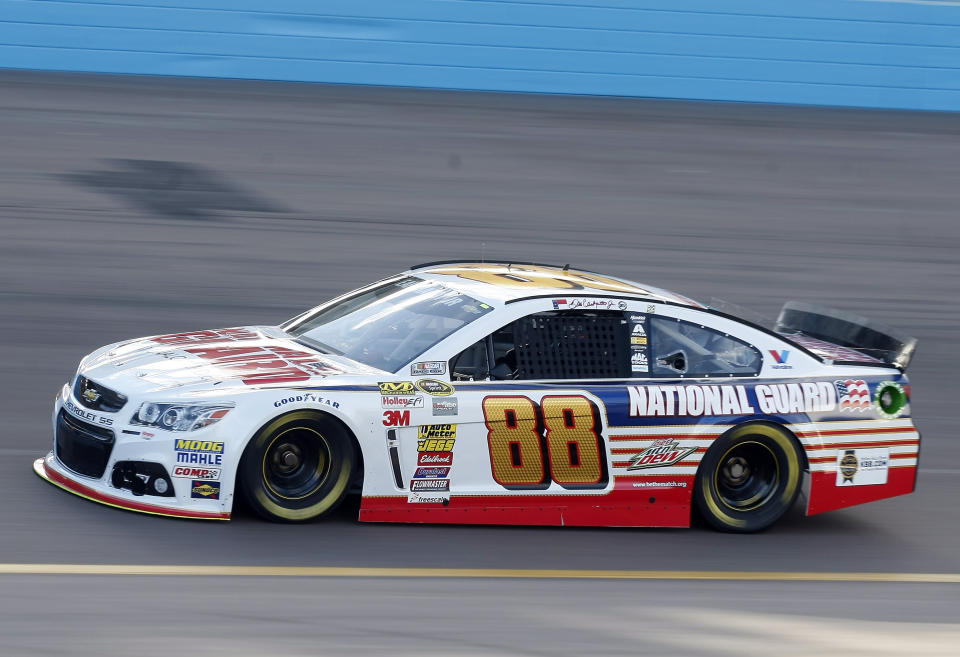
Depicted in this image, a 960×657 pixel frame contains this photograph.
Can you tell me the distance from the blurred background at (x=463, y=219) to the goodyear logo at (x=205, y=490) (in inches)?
6.7

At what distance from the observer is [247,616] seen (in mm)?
5125

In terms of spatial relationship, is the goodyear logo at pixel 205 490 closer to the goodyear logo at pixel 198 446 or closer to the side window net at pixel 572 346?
the goodyear logo at pixel 198 446

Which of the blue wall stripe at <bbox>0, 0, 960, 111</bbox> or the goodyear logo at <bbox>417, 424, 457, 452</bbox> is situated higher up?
the blue wall stripe at <bbox>0, 0, 960, 111</bbox>

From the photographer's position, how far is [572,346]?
6836mm

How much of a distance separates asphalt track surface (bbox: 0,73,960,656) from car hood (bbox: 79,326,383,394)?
689 mm

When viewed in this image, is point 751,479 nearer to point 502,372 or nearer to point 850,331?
point 850,331

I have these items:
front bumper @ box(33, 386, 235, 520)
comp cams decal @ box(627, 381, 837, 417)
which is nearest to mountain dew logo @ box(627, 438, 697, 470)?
comp cams decal @ box(627, 381, 837, 417)

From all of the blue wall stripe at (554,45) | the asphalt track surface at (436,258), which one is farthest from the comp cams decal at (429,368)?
the blue wall stripe at (554,45)

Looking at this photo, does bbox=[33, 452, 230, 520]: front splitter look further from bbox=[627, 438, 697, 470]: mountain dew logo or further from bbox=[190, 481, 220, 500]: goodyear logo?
bbox=[627, 438, 697, 470]: mountain dew logo

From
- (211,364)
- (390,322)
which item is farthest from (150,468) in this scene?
(390,322)

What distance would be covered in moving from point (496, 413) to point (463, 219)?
8.28m

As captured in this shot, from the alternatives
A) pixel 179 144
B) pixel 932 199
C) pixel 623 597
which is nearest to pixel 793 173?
pixel 932 199

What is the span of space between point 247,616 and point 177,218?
8967mm

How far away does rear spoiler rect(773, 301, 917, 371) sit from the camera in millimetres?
7484
